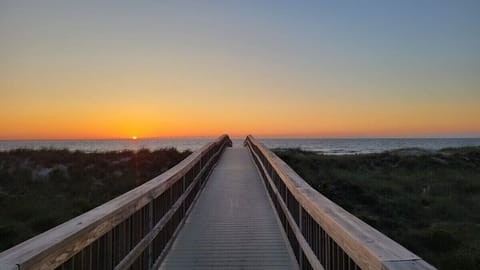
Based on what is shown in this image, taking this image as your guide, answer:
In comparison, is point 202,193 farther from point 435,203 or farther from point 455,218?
point 435,203

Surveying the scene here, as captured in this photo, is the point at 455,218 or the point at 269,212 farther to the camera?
the point at 455,218

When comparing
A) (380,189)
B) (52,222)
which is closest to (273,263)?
(52,222)

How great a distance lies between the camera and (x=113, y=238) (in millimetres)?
3830

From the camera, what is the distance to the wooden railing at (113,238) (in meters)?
2.35

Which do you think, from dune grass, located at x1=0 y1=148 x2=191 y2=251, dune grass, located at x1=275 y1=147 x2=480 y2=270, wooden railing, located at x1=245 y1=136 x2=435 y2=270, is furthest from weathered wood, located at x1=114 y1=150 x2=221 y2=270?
dune grass, located at x1=275 y1=147 x2=480 y2=270

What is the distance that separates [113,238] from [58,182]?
55.9ft

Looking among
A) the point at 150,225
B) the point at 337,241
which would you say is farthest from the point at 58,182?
the point at 337,241

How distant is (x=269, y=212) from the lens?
902 cm

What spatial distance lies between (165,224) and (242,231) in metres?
1.76

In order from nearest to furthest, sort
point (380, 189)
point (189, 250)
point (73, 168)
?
point (189, 250), point (380, 189), point (73, 168)

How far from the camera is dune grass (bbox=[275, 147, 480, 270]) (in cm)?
1100

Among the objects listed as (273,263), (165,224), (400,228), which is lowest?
A: (400,228)

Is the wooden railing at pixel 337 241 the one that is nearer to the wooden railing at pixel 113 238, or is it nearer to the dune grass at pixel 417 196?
the wooden railing at pixel 113 238

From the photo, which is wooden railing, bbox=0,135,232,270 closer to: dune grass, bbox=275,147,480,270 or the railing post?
the railing post
